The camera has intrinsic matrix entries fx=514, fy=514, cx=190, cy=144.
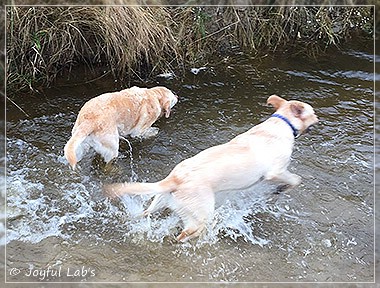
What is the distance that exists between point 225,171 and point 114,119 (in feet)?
4.19

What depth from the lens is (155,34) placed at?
515 cm

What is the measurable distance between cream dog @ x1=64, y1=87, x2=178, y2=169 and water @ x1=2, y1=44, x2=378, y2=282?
231 millimetres

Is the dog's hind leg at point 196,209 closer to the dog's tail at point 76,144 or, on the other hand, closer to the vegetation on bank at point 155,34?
the dog's tail at point 76,144

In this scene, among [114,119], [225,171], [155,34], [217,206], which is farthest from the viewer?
[155,34]

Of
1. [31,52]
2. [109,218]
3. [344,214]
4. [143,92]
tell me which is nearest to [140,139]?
[143,92]

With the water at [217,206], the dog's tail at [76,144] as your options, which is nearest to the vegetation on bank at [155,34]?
the water at [217,206]


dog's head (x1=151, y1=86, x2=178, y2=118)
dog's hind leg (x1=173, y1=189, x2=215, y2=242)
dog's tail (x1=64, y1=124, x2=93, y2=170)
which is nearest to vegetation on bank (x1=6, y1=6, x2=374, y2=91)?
dog's head (x1=151, y1=86, x2=178, y2=118)

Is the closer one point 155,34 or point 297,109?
point 297,109

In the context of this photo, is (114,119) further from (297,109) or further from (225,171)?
(297,109)

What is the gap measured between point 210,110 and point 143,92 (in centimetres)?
79

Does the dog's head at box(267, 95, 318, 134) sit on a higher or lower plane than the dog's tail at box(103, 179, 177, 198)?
higher

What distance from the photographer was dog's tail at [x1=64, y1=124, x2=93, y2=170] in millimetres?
3479

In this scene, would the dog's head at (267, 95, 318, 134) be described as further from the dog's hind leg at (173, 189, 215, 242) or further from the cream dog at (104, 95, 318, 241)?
the dog's hind leg at (173, 189, 215, 242)

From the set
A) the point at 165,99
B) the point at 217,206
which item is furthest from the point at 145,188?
the point at 165,99
